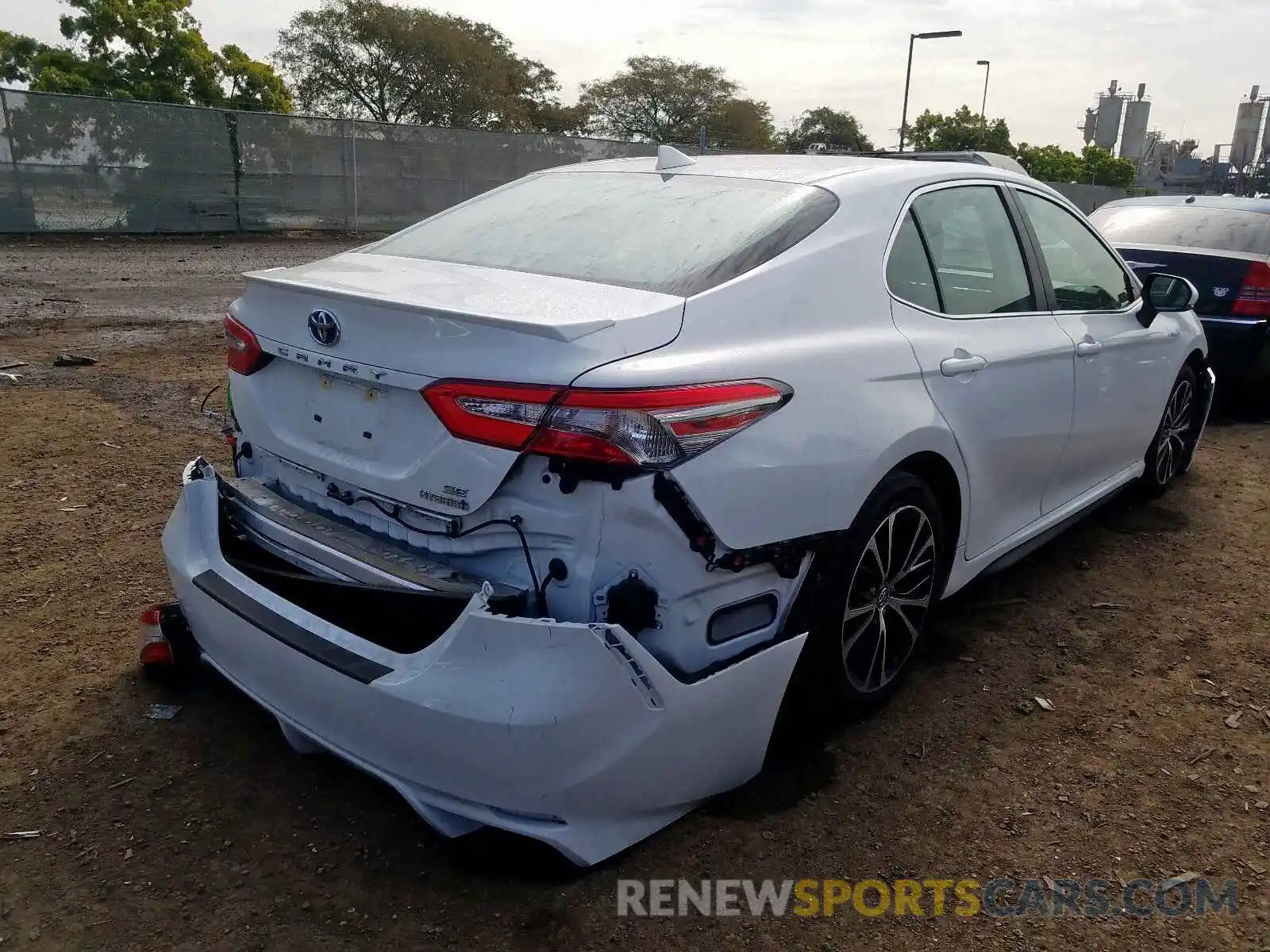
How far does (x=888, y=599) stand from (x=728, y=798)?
0.77m

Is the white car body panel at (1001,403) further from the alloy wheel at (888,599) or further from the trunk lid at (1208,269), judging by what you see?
the trunk lid at (1208,269)

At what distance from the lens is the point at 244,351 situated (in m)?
2.88

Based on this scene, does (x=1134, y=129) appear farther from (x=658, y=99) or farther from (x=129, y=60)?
(x=129, y=60)

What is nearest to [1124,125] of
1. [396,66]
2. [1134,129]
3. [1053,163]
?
[1134,129]

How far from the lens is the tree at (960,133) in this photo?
53.0m

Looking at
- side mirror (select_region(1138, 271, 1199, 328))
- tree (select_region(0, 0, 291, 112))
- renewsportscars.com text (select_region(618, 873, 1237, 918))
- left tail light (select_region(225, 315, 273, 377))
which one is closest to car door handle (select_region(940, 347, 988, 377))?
renewsportscars.com text (select_region(618, 873, 1237, 918))

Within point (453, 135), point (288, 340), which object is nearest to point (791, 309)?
point (288, 340)

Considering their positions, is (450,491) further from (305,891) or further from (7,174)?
(7,174)

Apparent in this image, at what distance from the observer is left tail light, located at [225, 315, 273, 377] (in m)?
2.83

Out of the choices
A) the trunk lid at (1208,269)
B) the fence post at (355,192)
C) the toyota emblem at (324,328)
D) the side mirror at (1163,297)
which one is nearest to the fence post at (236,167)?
the fence post at (355,192)

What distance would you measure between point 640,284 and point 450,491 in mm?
738

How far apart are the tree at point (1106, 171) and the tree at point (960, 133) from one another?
5432mm

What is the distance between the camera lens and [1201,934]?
2338 millimetres

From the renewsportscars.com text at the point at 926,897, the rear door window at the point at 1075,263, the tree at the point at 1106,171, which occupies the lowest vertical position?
the renewsportscars.com text at the point at 926,897
